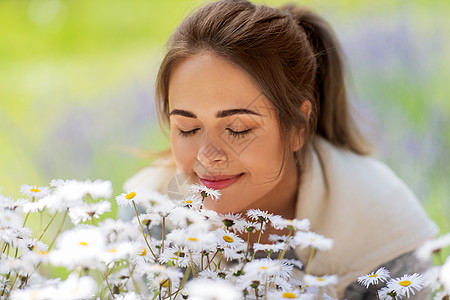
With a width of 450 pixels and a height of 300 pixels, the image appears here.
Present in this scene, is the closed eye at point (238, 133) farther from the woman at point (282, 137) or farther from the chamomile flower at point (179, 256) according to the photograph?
the chamomile flower at point (179, 256)

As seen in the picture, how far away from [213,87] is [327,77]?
1.49 ft

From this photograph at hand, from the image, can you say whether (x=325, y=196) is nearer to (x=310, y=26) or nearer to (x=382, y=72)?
(x=310, y=26)

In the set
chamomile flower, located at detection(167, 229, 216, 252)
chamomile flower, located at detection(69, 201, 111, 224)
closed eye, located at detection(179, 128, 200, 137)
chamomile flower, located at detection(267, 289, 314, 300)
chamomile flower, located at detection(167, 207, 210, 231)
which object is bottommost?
chamomile flower, located at detection(267, 289, 314, 300)

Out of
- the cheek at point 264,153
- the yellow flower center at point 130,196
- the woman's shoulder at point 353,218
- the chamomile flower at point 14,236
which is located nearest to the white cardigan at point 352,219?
the woman's shoulder at point 353,218

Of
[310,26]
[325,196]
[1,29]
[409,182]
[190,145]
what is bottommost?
[409,182]

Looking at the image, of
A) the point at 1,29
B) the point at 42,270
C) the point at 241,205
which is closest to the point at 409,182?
the point at 241,205

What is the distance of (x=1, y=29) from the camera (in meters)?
3.50

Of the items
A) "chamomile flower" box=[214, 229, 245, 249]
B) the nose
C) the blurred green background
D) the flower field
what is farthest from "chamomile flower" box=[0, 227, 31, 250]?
the blurred green background

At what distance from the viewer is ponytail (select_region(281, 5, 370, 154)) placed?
1.33 meters

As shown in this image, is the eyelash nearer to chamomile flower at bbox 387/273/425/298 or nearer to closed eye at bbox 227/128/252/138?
closed eye at bbox 227/128/252/138

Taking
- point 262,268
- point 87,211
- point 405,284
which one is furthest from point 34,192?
point 405,284

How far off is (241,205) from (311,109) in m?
0.27

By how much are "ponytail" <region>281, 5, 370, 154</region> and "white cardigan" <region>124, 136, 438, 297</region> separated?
10cm

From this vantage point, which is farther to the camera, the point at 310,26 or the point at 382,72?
the point at 382,72
